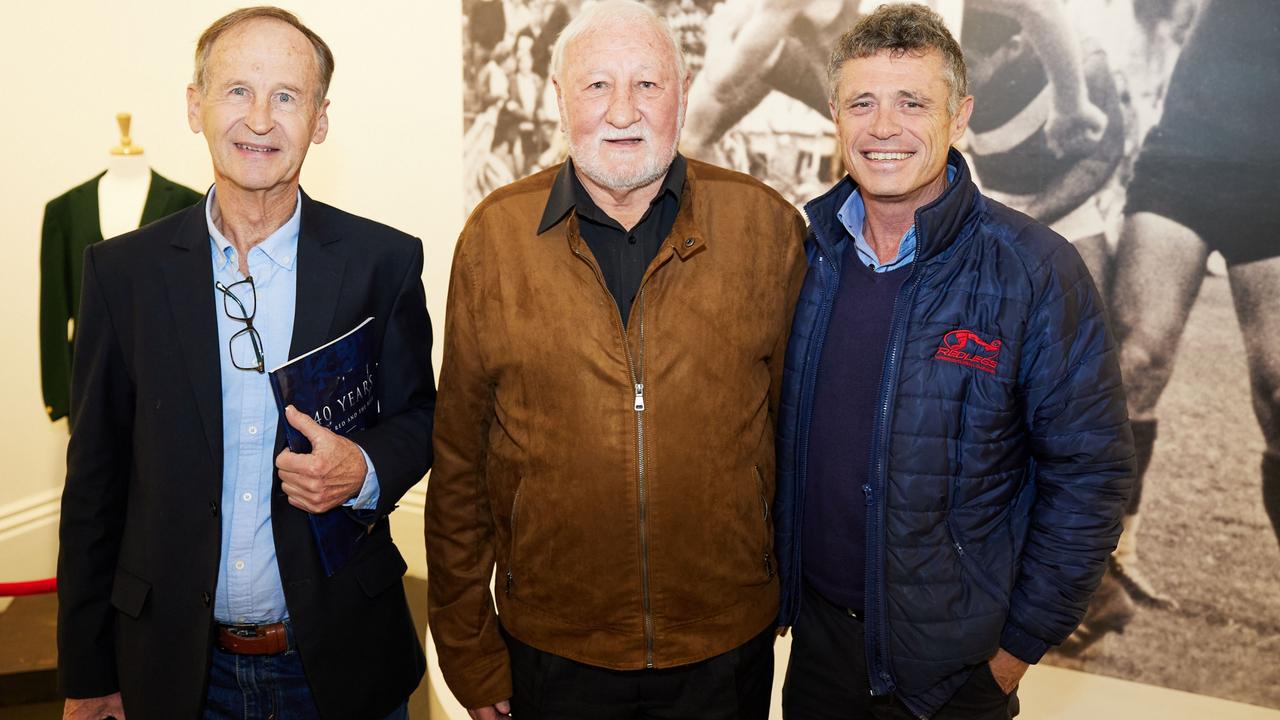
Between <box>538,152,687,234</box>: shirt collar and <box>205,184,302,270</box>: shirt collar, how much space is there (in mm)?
440

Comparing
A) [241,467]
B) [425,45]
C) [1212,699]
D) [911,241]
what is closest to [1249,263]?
[1212,699]

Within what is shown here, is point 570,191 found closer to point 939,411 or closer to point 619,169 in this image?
point 619,169

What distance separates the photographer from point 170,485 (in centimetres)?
165

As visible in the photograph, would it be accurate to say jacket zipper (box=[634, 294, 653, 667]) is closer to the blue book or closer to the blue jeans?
the blue book

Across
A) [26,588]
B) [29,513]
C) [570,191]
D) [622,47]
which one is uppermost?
[622,47]

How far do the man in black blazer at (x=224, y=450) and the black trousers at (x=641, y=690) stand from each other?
33cm

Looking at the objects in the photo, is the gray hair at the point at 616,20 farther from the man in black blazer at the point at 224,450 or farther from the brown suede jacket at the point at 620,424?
the man in black blazer at the point at 224,450

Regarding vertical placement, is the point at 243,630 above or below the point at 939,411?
below

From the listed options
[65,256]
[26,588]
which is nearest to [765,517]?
[26,588]

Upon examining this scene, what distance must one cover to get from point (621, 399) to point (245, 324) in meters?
0.66

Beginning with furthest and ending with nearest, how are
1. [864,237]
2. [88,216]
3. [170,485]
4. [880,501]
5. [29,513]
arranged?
[29,513]
[88,216]
[864,237]
[880,501]
[170,485]

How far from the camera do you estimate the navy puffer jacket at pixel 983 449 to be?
1714mm

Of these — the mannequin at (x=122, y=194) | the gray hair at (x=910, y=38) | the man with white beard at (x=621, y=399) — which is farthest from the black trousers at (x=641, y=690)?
the mannequin at (x=122, y=194)

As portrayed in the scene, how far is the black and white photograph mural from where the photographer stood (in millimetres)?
2871
